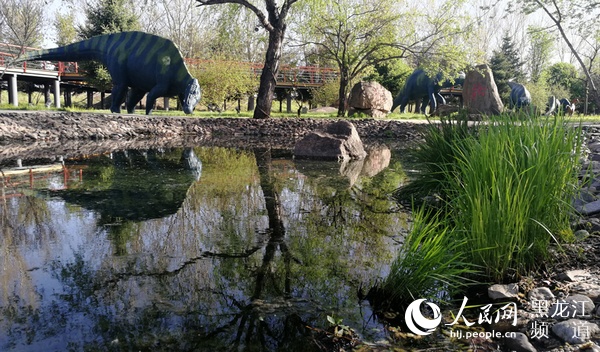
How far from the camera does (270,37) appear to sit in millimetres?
14719

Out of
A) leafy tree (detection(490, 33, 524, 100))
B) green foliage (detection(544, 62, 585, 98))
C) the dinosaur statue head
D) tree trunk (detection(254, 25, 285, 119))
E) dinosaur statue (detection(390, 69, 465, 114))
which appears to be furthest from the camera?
green foliage (detection(544, 62, 585, 98))

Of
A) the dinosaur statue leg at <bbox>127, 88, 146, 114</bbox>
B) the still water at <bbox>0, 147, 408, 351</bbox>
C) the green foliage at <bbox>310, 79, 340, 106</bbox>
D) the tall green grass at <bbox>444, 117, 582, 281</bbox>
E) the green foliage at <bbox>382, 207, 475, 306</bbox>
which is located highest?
the green foliage at <bbox>310, 79, 340, 106</bbox>

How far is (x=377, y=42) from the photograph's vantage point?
1906 cm

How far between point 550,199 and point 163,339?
100 inches

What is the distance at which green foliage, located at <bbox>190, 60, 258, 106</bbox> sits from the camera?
22.5 metres

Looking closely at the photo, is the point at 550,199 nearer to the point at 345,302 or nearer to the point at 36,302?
the point at 345,302

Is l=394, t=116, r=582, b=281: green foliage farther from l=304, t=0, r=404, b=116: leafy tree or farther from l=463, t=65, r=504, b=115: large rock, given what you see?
l=463, t=65, r=504, b=115: large rock

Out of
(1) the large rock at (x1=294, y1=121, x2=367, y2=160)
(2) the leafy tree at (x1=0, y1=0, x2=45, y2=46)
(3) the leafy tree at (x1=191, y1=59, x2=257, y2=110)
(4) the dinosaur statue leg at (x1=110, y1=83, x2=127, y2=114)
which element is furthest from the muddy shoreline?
(2) the leafy tree at (x1=0, y1=0, x2=45, y2=46)

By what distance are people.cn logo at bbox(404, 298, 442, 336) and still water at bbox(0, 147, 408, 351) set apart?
0.15 m

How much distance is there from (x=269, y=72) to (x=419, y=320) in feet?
43.4

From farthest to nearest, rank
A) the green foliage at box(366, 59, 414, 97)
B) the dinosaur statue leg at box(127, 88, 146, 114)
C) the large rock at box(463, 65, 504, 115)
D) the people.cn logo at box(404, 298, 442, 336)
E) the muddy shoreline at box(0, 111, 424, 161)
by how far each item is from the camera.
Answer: the green foliage at box(366, 59, 414, 97), the large rock at box(463, 65, 504, 115), the dinosaur statue leg at box(127, 88, 146, 114), the muddy shoreline at box(0, 111, 424, 161), the people.cn logo at box(404, 298, 442, 336)

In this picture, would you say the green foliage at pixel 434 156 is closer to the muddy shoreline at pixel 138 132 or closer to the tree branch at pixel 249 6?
the muddy shoreline at pixel 138 132

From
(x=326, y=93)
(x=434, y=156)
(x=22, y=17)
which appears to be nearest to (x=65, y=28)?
(x=22, y=17)

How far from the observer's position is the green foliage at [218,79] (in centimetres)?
2245
